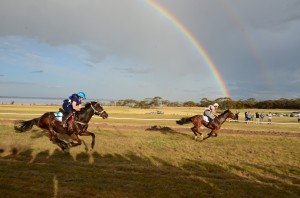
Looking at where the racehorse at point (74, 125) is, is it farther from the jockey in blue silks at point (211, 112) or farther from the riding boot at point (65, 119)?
the jockey in blue silks at point (211, 112)

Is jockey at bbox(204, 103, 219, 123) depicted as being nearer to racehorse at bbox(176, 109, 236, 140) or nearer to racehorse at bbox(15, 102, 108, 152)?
racehorse at bbox(176, 109, 236, 140)

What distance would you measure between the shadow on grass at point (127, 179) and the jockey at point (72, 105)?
2607 mm

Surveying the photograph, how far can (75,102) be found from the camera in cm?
1602

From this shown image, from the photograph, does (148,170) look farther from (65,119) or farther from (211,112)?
(211,112)

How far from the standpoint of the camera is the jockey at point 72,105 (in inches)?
630

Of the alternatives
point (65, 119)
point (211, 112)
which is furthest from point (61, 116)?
point (211, 112)

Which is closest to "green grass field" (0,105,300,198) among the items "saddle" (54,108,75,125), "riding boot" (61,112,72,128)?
"riding boot" (61,112,72,128)

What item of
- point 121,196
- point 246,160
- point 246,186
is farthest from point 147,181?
point 246,160

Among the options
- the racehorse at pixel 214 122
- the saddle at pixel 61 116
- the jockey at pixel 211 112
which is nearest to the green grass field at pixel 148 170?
the saddle at pixel 61 116

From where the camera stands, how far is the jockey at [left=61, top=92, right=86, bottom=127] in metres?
16.0

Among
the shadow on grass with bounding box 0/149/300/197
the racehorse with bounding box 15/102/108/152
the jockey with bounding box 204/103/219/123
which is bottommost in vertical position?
the shadow on grass with bounding box 0/149/300/197

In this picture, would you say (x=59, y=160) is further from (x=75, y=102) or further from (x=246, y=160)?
(x=246, y=160)

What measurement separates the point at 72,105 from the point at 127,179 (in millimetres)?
6946

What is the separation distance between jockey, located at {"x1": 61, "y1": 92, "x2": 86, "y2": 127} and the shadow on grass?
103 inches
